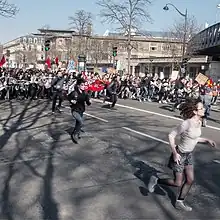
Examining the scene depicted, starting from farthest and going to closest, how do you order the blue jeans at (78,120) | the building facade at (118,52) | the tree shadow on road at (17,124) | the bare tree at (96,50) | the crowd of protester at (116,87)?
the bare tree at (96,50)
the building facade at (118,52)
the crowd of protester at (116,87)
the tree shadow on road at (17,124)
the blue jeans at (78,120)

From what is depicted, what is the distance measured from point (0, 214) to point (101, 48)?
65347 millimetres

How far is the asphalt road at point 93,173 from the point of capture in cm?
491

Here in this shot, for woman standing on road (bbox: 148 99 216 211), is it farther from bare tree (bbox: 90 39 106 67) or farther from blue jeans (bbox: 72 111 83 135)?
bare tree (bbox: 90 39 106 67)

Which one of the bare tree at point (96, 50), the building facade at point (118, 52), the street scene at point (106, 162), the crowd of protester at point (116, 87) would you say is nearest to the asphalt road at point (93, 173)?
the street scene at point (106, 162)

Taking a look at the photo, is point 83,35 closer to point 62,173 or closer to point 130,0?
point 130,0

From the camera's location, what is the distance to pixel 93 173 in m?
6.55

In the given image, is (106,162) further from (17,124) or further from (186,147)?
(17,124)

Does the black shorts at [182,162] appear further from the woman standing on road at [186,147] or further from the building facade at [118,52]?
the building facade at [118,52]

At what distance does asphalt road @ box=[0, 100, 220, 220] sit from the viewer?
16.1 ft

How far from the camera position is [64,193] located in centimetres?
549

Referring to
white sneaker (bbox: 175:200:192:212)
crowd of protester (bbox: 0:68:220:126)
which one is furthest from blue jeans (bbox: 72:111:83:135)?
crowd of protester (bbox: 0:68:220:126)

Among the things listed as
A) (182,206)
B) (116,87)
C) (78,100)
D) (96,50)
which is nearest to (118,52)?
(96,50)

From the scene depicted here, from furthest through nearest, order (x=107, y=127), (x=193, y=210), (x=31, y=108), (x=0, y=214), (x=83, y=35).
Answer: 1. (x=83, y=35)
2. (x=31, y=108)
3. (x=107, y=127)
4. (x=193, y=210)
5. (x=0, y=214)

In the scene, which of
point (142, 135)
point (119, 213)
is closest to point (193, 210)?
point (119, 213)
